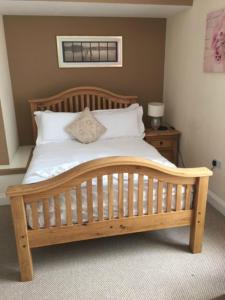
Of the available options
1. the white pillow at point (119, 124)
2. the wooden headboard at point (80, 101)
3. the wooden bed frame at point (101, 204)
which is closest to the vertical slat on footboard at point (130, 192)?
the wooden bed frame at point (101, 204)

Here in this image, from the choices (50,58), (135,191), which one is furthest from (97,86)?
(135,191)

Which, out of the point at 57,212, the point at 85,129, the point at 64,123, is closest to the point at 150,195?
the point at 57,212

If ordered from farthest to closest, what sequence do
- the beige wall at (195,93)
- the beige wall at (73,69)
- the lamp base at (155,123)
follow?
the lamp base at (155,123) → the beige wall at (73,69) → the beige wall at (195,93)

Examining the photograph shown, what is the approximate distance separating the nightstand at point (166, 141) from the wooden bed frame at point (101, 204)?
1.44 m

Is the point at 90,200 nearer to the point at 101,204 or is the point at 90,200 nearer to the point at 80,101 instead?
the point at 101,204

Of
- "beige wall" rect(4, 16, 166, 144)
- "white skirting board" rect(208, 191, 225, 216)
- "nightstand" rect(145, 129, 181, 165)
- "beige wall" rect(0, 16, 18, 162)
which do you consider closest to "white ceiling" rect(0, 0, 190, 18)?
"beige wall" rect(4, 16, 166, 144)

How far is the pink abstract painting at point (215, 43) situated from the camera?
8.25ft

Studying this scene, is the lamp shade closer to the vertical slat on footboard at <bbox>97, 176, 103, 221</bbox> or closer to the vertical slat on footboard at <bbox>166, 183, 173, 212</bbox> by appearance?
the vertical slat on footboard at <bbox>166, 183, 173, 212</bbox>

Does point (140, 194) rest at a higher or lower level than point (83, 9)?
lower

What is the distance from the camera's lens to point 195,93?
3129 millimetres

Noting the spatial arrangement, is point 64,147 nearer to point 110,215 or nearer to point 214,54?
point 110,215

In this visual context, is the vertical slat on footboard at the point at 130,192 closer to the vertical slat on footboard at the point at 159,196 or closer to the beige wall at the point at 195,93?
the vertical slat on footboard at the point at 159,196

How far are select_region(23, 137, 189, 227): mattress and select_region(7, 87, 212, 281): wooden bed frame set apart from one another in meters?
0.05

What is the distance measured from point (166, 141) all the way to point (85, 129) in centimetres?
111
